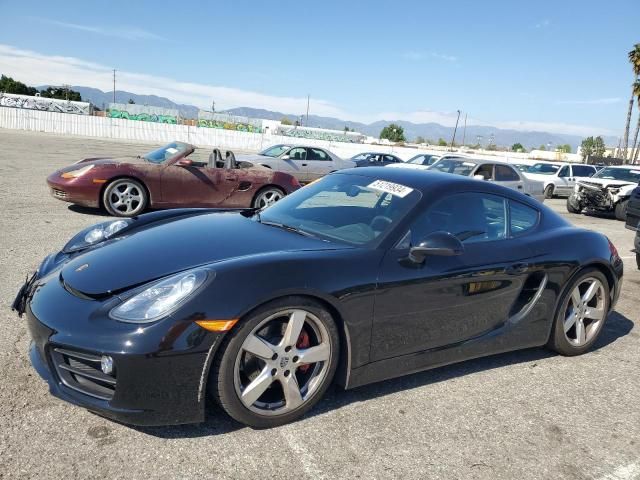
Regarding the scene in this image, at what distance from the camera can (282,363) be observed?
9.00 ft

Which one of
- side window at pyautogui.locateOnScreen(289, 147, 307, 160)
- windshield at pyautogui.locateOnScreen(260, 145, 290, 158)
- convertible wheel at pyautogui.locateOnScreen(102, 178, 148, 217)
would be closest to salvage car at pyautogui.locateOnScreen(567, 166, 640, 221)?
side window at pyautogui.locateOnScreen(289, 147, 307, 160)

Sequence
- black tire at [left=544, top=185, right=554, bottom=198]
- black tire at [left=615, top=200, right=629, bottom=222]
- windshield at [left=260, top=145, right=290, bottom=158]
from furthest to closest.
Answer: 1. black tire at [left=544, top=185, right=554, bottom=198]
2. windshield at [left=260, top=145, right=290, bottom=158]
3. black tire at [left=615, top=200, right=629, bottom=222]

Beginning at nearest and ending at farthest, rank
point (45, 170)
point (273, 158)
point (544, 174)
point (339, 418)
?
point (339, 418), point (45, 170), point (273, 158), point (544, 174)

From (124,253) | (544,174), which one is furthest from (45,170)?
(544,174)

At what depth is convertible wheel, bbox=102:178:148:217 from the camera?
27.5 feet

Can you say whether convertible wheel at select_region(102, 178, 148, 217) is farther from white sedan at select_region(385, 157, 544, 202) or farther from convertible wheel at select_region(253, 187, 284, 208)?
white sedan at select_region(385, 157, 544, 202)

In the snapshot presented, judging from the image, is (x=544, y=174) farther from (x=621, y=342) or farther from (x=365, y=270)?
(x=365, y=270)

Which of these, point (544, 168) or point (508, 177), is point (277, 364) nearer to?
point (508, 177)

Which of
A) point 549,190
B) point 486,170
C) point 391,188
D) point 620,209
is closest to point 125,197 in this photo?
point 391,188

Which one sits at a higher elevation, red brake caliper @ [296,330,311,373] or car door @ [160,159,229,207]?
car door @ [160,159,229,207]

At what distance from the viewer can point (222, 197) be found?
29.8ft

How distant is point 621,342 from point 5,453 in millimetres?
4578

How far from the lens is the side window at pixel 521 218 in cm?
381

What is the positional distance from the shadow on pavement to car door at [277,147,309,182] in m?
11.6
